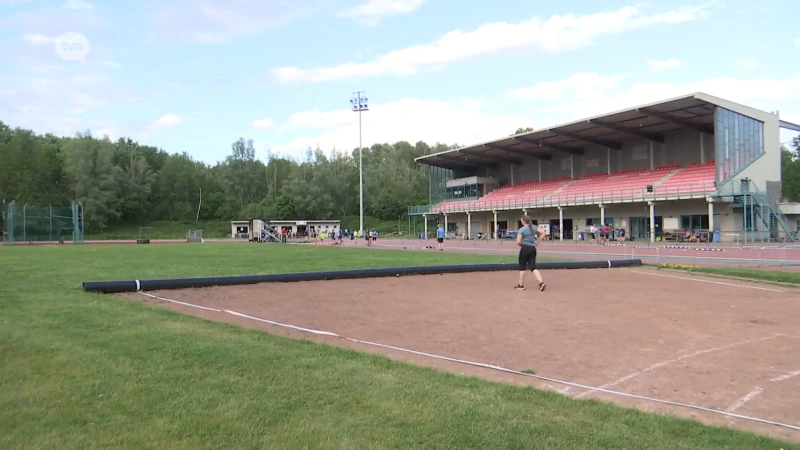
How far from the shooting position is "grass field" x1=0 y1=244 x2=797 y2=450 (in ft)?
12.2

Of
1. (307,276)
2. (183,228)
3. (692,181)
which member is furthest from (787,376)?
(183,228)

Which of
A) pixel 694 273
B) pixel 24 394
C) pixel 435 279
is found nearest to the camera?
pixel 24 394

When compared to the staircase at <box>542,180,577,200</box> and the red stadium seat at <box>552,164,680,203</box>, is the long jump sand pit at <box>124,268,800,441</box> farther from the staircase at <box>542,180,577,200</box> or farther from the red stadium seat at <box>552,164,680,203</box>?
the staircase at <box>542,180,577,200</box>

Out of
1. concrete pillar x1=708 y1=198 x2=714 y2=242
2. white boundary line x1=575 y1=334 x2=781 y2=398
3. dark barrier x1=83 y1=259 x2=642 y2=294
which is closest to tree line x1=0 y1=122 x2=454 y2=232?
concrete pillar x1=708 y1=198 x2=714 y2=242

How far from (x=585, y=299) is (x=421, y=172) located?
325 feet

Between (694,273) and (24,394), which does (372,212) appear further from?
(24,394)

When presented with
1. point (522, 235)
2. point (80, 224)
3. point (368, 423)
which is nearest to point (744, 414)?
point (368, 423)

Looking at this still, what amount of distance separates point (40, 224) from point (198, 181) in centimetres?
5558

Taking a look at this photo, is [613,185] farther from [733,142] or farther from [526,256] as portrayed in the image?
[526,256]

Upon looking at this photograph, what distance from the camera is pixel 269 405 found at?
4270 millimetres

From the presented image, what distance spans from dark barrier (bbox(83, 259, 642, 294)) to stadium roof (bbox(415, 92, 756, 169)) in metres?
30.4

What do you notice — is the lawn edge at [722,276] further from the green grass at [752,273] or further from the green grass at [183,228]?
the green grass at [183,228]

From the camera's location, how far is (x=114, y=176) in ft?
276

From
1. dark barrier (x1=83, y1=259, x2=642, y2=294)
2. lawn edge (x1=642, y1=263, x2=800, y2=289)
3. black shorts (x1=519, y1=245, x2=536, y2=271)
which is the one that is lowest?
lawn edge (x1=642, y1=263, x2=800, y2=289)
